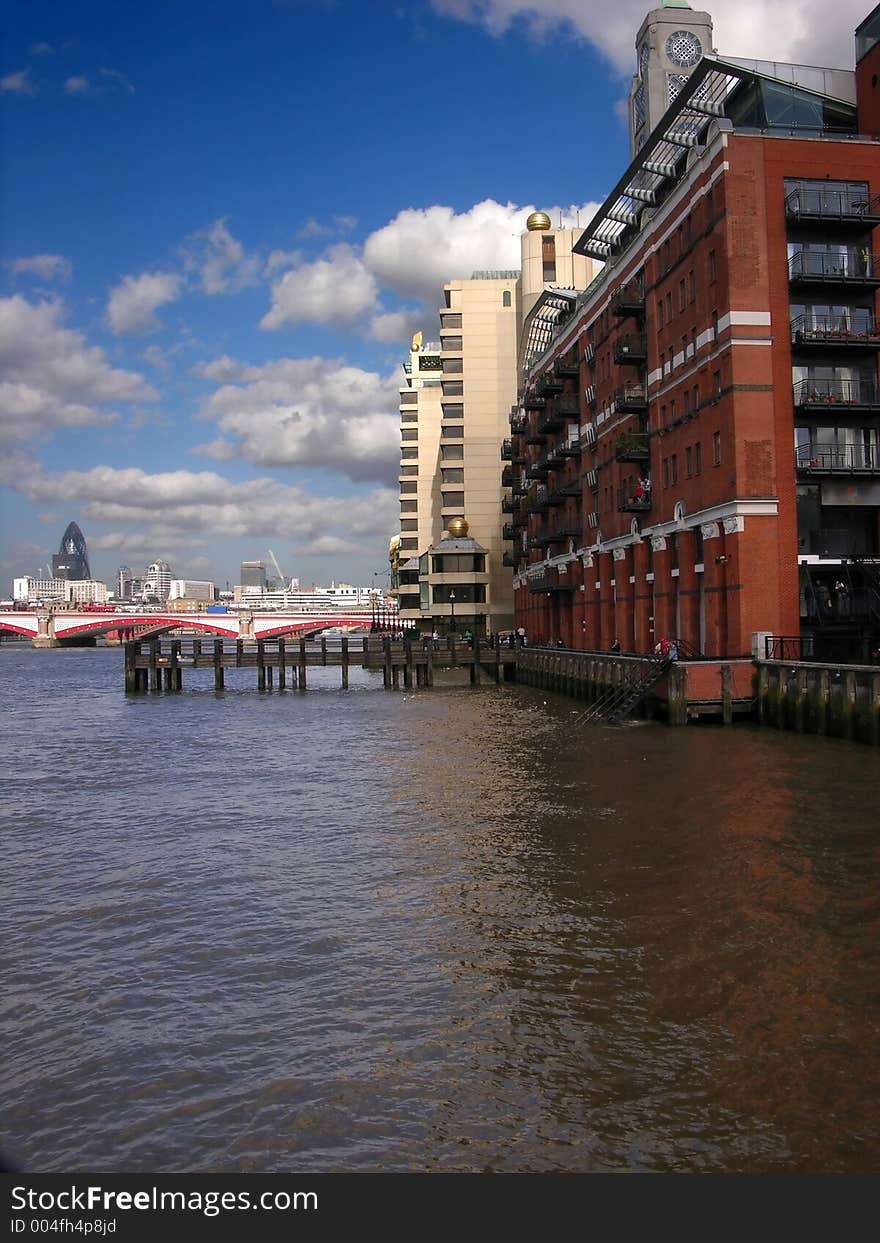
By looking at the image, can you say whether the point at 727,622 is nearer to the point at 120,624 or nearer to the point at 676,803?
the point at 676,803

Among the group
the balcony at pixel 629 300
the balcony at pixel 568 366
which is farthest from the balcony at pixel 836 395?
A: the balcony at pixel 568 366

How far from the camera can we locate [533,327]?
269 feet

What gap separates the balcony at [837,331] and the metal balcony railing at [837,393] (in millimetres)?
1388

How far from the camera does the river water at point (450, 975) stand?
8414 millimetres

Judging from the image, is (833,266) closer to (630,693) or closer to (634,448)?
(634,448)

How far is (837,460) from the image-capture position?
37812 mm

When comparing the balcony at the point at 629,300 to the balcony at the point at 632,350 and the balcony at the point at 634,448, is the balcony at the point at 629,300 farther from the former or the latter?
the balcony at the point at 634,448

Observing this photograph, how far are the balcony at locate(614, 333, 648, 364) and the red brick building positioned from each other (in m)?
0.63

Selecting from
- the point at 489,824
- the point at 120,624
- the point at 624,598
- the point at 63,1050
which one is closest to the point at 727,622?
the point at 624,598

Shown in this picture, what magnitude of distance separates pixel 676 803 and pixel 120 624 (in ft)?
550

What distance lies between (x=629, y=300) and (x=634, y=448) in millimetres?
8177

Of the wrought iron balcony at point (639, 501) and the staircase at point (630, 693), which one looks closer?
the staircase at point (630, 693)

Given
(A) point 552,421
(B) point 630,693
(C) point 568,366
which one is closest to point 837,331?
(B) point 630,693

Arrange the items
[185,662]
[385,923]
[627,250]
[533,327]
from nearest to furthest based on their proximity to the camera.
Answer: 1. [385,923]
2. [627,250]
3. [185,662]
4. [533,327]
